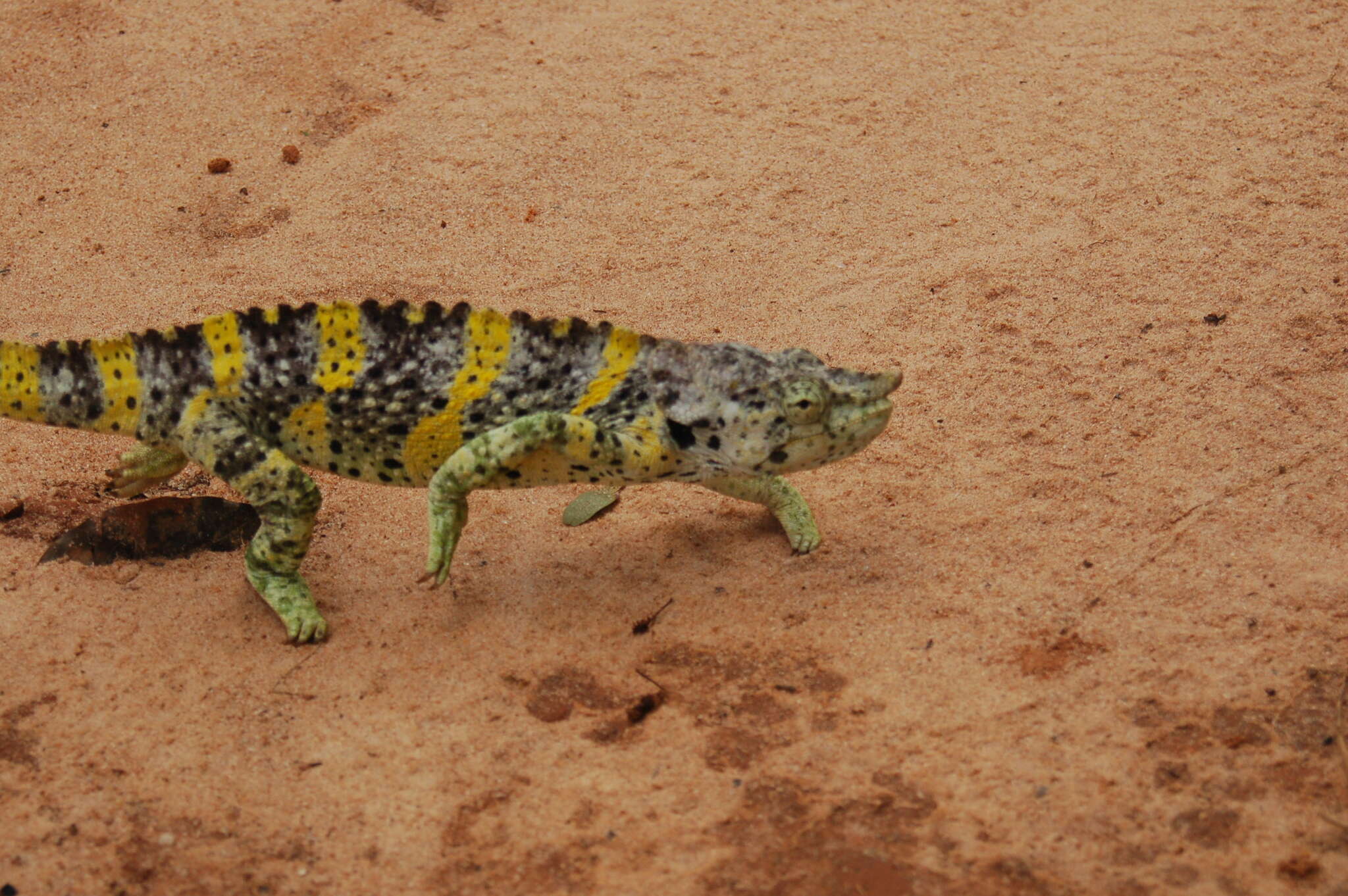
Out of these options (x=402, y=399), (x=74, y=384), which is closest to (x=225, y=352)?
(x=74, y=384)

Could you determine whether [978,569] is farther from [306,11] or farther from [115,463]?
[306,11]

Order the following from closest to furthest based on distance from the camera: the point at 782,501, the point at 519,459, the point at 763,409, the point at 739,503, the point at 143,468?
the point at 519,459 → the point at 763,409 → the point at 782,501 → the point at 143,468 → the point at 739,503

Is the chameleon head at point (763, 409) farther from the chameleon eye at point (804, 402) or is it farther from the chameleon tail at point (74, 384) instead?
the chameleon tail at point (74, 384)

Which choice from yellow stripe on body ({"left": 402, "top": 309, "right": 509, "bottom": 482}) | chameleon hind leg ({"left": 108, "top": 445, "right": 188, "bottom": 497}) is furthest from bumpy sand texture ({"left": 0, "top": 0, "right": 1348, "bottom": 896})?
yellow stripe on body ({"left": 402, "top": 309, "right": 509, "bottom": 482})

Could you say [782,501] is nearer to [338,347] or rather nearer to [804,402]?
[804,402]

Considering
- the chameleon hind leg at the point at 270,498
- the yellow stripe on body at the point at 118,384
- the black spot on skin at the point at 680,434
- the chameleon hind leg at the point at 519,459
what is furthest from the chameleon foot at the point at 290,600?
the black spot on skin at the point at 680,434

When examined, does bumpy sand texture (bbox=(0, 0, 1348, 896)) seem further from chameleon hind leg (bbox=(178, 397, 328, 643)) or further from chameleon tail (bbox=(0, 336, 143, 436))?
chameleon tail (bbox=(0, 336, 143, 436))
